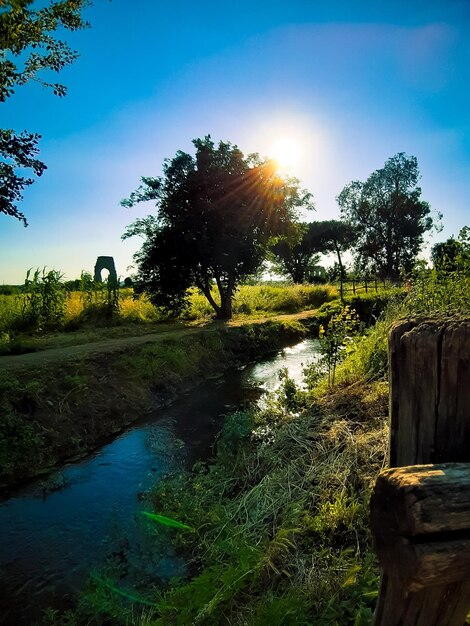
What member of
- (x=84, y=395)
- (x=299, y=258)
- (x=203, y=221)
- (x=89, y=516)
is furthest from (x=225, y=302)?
(x=299, y=258)

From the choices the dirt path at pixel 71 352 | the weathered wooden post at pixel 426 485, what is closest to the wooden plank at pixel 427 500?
the weathered wooden post at pixel 426 485

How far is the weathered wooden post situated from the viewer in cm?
113

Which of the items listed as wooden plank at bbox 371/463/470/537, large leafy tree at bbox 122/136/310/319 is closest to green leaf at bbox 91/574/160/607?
wooden plank at bbox 371/463/470/537

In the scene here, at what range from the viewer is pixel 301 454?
16.4ft

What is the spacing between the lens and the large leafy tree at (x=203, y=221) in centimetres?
1590

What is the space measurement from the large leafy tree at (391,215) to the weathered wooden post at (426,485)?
126 ft

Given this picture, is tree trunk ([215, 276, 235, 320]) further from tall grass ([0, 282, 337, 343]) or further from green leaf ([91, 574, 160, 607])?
green leaf ([91, 574, 160, 607])

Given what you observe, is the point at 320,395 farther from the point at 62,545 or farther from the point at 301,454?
the point at 62,545

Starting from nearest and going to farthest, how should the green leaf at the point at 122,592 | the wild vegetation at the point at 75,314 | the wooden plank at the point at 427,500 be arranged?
the wooden plank at the point at 427,500, the green leaf at the point at 122,592, the wild vegetation at the point at 75,314

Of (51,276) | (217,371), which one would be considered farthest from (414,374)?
(51,276)

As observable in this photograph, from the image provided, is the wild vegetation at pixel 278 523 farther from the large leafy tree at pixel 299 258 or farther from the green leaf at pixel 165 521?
the large leafy tree at pixel 299 258

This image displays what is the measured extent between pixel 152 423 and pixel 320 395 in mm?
3227

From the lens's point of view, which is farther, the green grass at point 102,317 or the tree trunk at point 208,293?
the tree trunk at point 208,293

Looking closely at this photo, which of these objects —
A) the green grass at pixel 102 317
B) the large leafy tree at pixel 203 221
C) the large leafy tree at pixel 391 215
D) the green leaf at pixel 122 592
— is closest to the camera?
the green leaf at pixel 122 592
